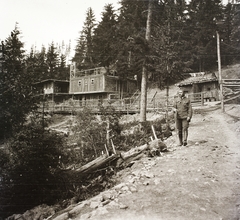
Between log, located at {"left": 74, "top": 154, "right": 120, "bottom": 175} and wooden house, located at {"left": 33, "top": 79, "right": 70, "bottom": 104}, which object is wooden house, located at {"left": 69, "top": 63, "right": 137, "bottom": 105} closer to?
wooden house, located at {"left": 33, "top": 79, "right": 70, "bottom": 104}

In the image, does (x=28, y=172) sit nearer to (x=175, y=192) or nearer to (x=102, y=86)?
(x=175, y=192)

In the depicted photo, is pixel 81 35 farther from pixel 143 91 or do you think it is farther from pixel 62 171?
pixel 62 171

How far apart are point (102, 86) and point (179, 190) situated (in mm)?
30244

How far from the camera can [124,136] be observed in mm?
13812

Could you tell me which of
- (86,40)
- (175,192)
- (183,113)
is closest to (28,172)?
(175,192)

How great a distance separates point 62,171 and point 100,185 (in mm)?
2117

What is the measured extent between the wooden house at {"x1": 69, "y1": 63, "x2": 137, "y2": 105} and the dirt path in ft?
89.7

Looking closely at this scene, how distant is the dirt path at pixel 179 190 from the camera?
14.0 ft

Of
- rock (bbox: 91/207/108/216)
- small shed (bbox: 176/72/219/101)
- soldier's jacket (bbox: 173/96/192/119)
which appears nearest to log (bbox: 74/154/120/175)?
soldier's jacket (bbox: 173/96/192/119)

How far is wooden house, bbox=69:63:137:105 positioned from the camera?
34.7 meters

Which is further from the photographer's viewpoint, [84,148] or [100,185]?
[84,148]

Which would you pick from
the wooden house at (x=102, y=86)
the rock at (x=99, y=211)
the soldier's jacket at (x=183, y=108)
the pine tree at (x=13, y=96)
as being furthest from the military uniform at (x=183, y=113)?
the wooden house at (x=102, y=86)

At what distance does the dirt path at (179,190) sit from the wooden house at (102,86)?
27347 mm

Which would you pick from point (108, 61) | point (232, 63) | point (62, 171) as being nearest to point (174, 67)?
point (62, 171)
